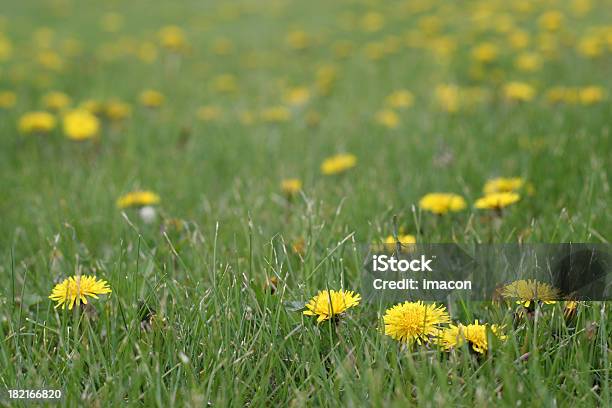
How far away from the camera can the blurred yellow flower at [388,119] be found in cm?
324

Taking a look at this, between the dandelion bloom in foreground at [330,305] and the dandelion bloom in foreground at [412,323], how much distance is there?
0.25ft

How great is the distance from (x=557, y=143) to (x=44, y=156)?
89.5 inches

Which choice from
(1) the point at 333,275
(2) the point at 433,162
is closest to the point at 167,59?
(2) the point at 433,162

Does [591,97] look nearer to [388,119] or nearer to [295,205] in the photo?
[388,119]

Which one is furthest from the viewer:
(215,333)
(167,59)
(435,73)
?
(167,59)

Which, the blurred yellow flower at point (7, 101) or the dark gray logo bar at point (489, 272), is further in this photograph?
the blurred yellow flower at point (7, 101)

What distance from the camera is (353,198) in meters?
2.11

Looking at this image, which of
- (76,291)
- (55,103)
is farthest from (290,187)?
(55,103)

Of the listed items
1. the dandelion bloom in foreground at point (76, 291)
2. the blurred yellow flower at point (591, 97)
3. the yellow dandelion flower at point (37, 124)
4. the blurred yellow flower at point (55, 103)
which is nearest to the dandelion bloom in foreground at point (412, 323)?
the dandelion bloom in foreground at point (76, 291)

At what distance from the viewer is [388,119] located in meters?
3.29

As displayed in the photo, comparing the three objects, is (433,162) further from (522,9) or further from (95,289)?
(522,9)

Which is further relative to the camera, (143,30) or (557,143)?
(143,30)

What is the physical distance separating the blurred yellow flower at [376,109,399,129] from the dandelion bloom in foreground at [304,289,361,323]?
2.07m

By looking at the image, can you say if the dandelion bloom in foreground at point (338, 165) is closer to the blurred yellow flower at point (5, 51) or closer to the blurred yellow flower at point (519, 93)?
the blurred yellow flower at point (519, 93)
